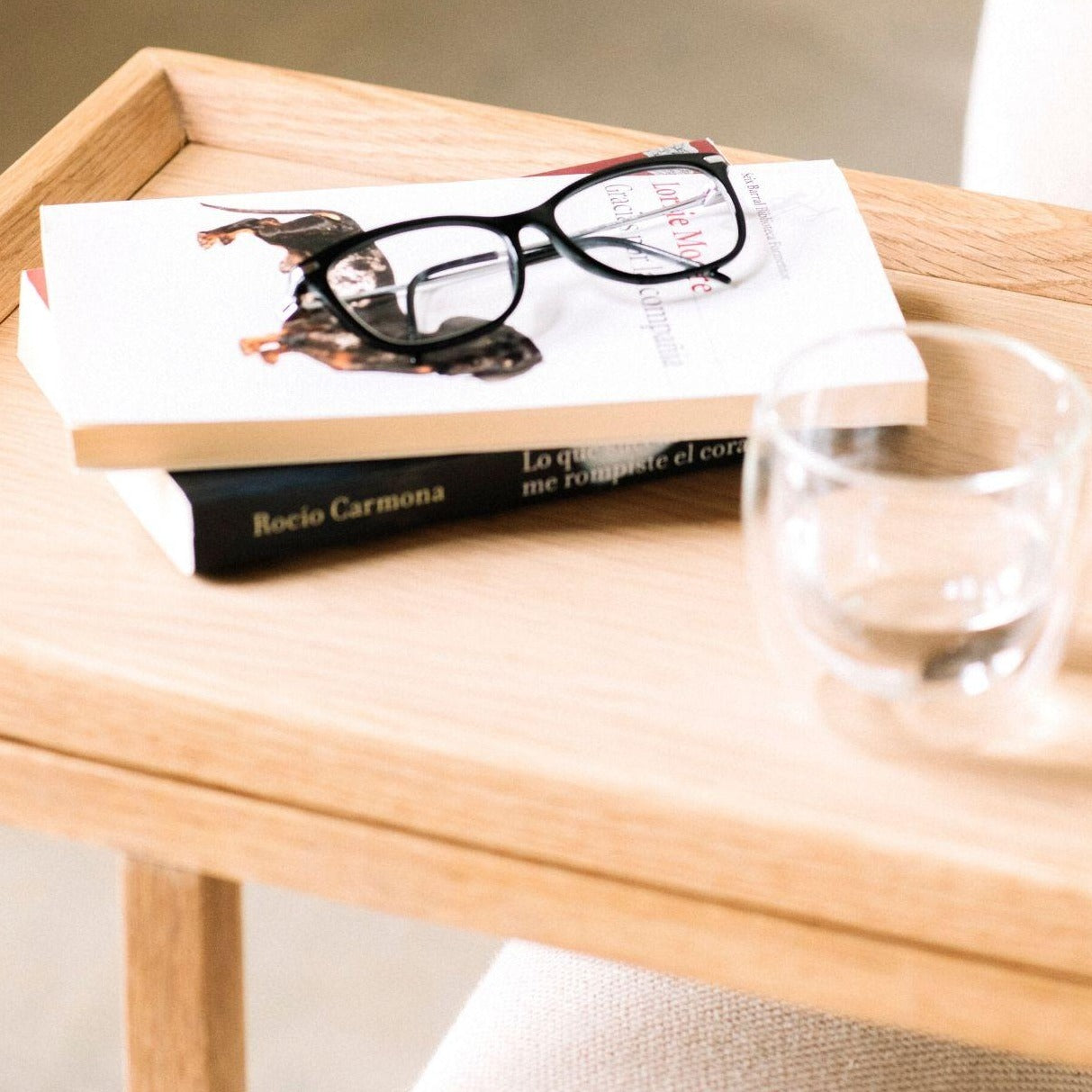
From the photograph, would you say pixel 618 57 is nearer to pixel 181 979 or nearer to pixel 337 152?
pixel 337 152

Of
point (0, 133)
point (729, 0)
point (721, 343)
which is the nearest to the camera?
point (721, 343)

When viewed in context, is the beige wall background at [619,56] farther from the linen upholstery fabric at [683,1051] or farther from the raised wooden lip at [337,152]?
the linen upholstery fabric at [683,1051]

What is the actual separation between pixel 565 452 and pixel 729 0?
188 cm

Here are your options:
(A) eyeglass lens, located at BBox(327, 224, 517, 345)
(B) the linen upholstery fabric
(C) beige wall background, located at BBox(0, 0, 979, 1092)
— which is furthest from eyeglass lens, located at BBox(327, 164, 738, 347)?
(C) beige wall background, located at BBox(0, 0, 979, 1092)

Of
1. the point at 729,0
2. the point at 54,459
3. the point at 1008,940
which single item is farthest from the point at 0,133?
the point at 1008,940

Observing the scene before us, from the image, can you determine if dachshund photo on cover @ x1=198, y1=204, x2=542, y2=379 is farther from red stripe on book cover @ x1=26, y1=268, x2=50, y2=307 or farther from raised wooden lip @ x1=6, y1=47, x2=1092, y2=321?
raised wooden lip @ x1=6, y1=47, x2=1092, y2=321

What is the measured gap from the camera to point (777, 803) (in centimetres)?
34

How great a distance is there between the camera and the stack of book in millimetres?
394

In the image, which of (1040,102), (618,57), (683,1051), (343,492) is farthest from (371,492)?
(618,57)

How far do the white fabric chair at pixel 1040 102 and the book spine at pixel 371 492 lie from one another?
0.67 meters

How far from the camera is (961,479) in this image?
0.35 metres

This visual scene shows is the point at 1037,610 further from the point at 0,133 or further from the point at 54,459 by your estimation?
the point at 0,133

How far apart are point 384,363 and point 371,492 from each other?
42 millimetres

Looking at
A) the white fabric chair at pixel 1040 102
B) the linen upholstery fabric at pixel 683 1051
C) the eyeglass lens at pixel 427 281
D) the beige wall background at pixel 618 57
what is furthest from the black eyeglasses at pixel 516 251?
the beige wall background at pixel 618 57
